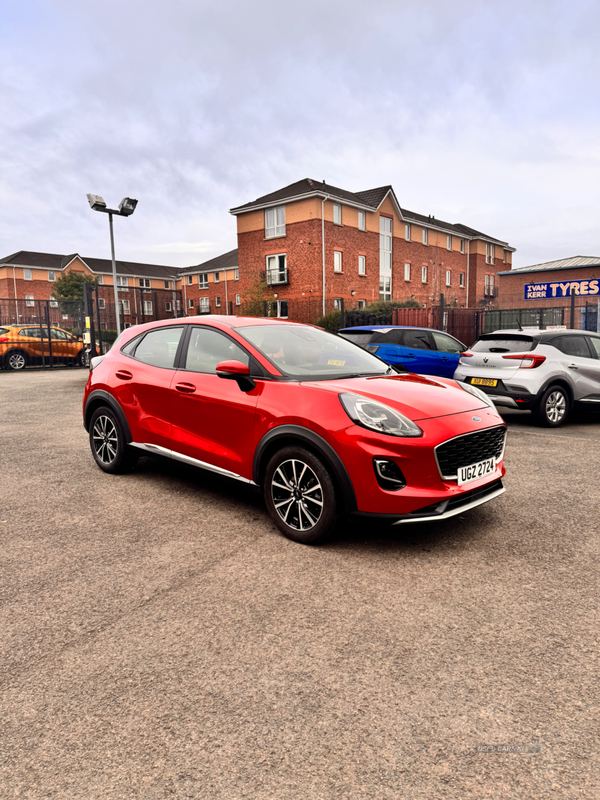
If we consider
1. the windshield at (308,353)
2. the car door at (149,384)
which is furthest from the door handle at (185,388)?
the windshield at (308,353)

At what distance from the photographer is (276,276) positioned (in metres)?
38.0

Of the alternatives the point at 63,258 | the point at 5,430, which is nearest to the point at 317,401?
the point at 5,430

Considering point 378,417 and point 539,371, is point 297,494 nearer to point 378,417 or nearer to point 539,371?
point 378,417

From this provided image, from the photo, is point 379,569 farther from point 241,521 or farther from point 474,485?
point 241,521

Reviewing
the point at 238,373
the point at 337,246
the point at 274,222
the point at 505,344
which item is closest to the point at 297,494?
the point at 238,373

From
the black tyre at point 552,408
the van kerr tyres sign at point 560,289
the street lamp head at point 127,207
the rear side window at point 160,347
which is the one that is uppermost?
the street lamp head at point 127,207

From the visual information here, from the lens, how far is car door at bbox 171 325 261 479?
4.06m

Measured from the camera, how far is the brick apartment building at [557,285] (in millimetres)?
17156

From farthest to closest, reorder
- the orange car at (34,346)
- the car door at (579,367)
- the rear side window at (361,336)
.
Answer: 1. the orange car at (34,346)
2. the rear side window at (361,336)
3. the car door at (579,367)

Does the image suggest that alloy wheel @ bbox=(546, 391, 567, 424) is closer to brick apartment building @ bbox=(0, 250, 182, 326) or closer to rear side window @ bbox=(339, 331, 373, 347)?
rear side window @ bbox=(339, 331, 373, 347)

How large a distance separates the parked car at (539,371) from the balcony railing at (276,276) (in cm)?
2998

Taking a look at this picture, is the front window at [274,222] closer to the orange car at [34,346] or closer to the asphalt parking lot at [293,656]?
the orange car at [34,346]

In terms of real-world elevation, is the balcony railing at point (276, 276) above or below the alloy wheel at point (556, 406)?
above

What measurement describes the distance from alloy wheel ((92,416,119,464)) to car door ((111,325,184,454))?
15.8 inches
